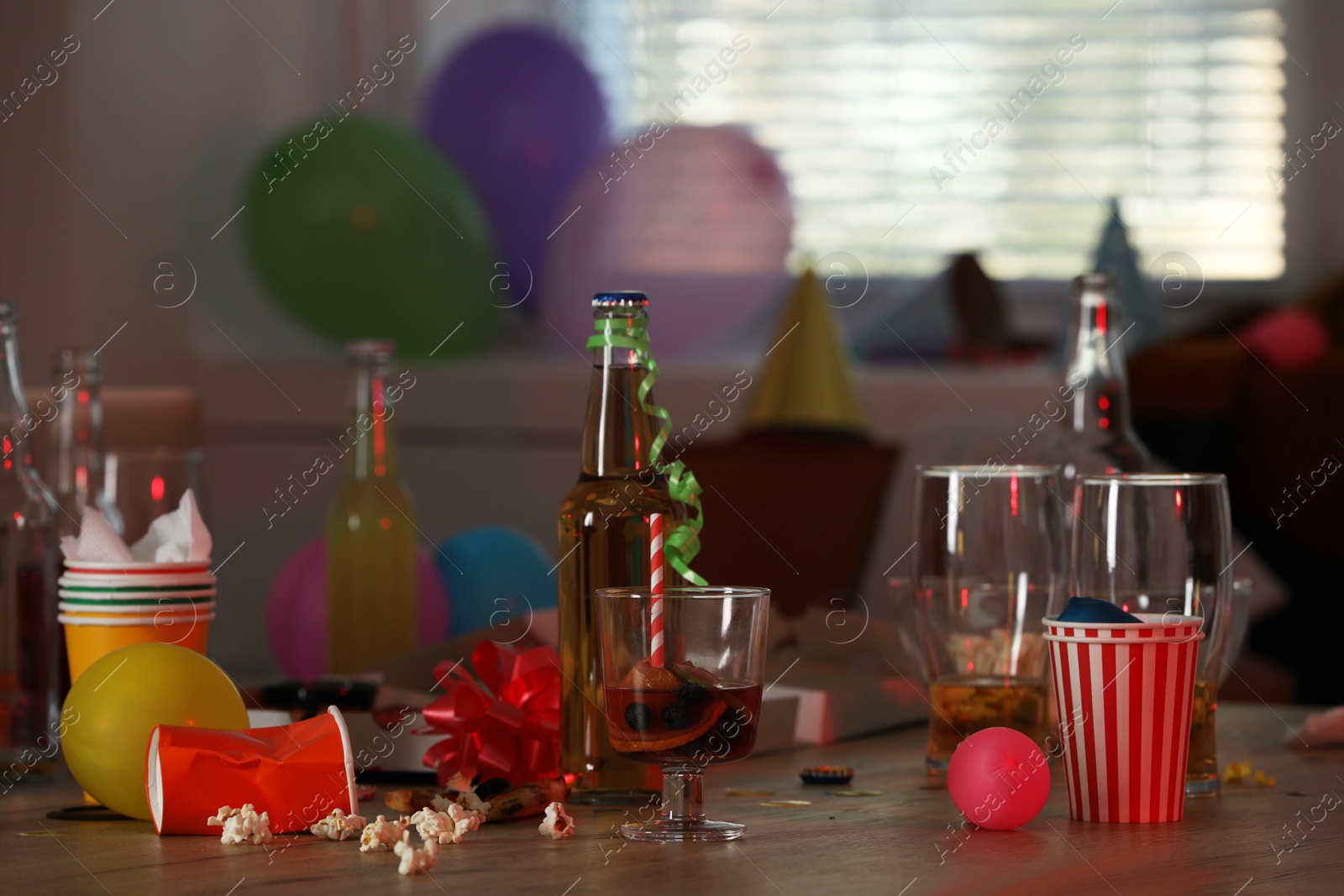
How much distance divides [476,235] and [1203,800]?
Result: 2.17 metres

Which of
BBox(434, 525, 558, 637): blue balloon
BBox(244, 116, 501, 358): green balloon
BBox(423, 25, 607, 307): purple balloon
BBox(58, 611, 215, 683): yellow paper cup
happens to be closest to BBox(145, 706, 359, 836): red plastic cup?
BBox(58, 611, 215, 683): yellow paper cup

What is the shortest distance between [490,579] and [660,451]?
0.72 meters

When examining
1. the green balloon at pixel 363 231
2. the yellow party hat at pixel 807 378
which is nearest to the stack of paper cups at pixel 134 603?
the yellow party hat at pixel 807 378

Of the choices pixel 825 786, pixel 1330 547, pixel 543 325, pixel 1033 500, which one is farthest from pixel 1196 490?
pixel 543 325

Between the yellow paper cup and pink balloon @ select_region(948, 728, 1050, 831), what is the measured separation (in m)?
0.43

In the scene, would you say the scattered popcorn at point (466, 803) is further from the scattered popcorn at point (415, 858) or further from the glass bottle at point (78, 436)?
the glass bottle at point (78, 436)

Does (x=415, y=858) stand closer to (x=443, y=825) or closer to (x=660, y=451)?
(x=443, y=825)

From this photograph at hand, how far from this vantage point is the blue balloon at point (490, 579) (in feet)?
4.98

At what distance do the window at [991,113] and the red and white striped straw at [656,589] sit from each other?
241 centimetres

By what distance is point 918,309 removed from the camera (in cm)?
306

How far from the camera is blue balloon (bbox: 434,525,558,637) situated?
1517 millimetres

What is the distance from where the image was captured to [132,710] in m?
0.77

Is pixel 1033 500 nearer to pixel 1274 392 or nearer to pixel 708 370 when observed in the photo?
pixel 1274 392

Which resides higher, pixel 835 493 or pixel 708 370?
pixel 708 370
